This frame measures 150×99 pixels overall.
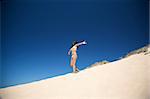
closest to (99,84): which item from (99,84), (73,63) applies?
(99,84)

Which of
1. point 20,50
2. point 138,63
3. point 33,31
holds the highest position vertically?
point 33,31

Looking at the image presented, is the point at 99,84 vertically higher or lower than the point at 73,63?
lower

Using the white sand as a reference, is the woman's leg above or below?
above

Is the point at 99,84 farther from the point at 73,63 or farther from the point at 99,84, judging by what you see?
the point at 73,63

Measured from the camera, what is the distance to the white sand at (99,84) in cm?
237

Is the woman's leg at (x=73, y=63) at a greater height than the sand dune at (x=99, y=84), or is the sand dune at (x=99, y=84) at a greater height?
the woman's leg at (x=73, y=63)

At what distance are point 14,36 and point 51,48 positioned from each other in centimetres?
37

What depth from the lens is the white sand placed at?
2.37 metres

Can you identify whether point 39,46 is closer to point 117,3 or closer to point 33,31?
point 33,31

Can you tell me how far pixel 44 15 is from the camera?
248cm

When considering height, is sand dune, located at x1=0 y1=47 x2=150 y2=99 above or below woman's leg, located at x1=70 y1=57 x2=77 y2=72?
below

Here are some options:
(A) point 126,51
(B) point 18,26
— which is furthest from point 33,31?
(A) point 126,51

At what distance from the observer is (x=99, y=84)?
2.39 metres

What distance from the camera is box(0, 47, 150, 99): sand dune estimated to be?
7.77ft
